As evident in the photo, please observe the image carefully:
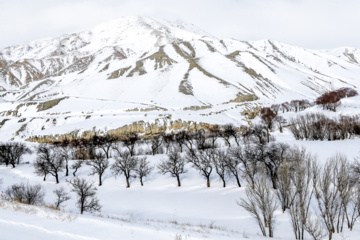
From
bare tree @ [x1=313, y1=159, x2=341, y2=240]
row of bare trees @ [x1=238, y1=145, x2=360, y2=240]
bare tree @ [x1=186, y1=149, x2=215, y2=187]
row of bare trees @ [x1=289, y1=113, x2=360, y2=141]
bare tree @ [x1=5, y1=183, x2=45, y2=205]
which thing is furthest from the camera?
row of bare trees @ [x1=289, y1=113, x2=360, y2=141]

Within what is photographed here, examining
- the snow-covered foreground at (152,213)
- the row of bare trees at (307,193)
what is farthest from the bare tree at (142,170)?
the row of bare trees at (307,193)

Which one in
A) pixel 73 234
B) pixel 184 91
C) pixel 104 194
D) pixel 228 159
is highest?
pixel 184 91

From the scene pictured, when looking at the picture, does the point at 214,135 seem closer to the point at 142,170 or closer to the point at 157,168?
the point at 157,168

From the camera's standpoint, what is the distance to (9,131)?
14125 cm

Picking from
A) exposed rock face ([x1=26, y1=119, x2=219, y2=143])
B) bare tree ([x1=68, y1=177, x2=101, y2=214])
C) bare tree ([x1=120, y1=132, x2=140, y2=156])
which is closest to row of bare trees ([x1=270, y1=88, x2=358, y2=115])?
exposed rock face ([x1=26, y1=119, x2=219, y2=143])

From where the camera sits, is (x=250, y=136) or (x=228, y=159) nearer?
(x=228, y=159)

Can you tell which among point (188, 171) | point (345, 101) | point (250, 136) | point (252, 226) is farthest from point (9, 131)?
point (345, 101)

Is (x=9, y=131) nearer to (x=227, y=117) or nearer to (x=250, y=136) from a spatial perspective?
(x=227, y=117)

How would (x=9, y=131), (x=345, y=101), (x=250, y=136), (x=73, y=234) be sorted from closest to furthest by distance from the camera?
(x=73, y=234) < (x=250, y=136) < (x=345, y=101) < (x=9, y=131)

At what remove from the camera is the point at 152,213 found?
142ft

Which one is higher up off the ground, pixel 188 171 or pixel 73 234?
pixel 73 234

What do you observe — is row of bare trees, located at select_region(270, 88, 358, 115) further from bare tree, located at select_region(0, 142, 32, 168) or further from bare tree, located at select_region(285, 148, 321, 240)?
bare tree, located at select_region(0, 142, 32, 168)

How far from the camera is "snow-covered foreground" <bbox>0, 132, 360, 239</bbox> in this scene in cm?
1534

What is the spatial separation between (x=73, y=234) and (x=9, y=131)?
165635mm
